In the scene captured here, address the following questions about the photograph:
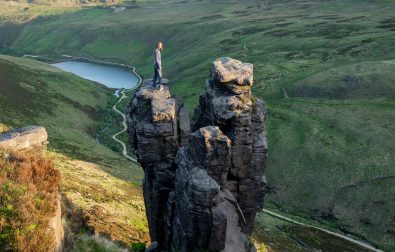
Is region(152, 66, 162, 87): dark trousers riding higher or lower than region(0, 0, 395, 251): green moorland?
higher

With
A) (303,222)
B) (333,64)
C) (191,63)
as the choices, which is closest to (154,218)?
(303,222)

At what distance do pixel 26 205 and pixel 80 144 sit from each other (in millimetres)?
71977

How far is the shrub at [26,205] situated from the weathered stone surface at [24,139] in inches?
286

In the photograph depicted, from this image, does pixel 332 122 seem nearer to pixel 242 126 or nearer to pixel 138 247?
pixel 138 247

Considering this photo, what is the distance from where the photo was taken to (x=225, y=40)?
19525cm

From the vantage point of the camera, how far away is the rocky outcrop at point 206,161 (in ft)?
95.4

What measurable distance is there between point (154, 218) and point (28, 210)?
14.1m

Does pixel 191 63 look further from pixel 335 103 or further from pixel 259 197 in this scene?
pixel 259 197

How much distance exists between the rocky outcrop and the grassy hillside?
7769 millimetres

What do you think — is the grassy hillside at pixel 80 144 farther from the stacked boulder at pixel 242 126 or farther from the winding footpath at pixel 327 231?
the winding footpath at pixel 327 231

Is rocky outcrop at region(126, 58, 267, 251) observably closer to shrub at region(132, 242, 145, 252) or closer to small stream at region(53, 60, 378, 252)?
shrub at region(132, 242, 145, 252)

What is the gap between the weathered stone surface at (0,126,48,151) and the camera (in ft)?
119

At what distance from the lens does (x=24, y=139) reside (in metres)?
37.5

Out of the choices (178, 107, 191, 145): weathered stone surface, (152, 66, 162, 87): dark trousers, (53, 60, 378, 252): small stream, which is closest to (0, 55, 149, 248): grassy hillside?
(178, 107, 191, 145): weathered stone surface
